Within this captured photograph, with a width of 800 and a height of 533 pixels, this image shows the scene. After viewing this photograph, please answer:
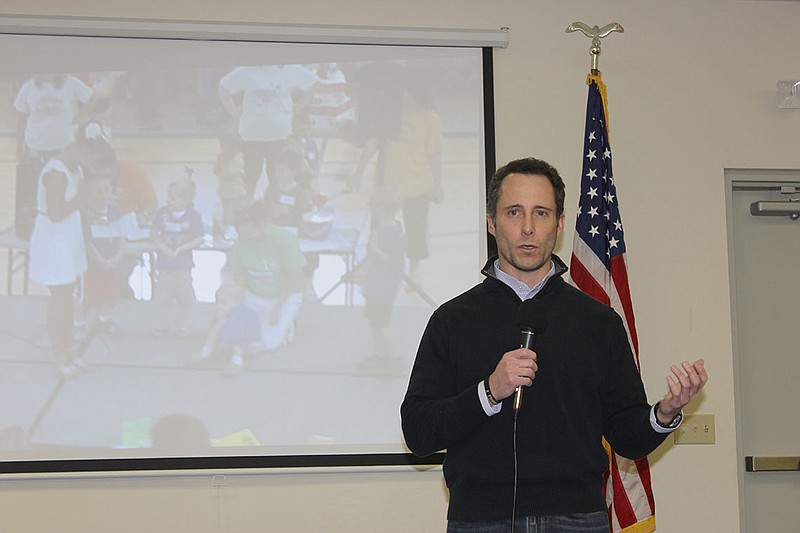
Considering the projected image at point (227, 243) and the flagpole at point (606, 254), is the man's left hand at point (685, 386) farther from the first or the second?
the projected image at point (227, 243)

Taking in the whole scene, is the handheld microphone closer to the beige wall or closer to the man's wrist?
the man's wrist

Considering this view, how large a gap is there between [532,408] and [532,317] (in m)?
0.22

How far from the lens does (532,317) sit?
80.9 inches

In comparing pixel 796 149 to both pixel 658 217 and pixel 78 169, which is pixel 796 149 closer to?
pixel 658 217

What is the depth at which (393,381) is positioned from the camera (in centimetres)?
387

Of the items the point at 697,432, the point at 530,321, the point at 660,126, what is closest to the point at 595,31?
the point at 660,126

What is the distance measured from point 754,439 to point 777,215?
1.08m

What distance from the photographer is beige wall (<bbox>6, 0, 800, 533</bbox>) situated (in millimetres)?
3980

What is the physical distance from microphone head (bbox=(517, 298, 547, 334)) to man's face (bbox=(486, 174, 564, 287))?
0.48 ft

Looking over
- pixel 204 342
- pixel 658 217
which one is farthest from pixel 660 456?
pixel 204 342

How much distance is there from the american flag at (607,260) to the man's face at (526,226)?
5.08ft

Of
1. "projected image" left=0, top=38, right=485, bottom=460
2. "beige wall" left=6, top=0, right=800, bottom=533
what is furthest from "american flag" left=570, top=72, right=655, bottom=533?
"projected image" left=0, top=38, right=485, bottom=460

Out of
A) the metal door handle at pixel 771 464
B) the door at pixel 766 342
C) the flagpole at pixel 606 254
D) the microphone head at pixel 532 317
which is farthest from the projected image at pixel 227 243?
the microphone head at pixel 532 317

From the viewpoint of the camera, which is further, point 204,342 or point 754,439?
point 754,439
